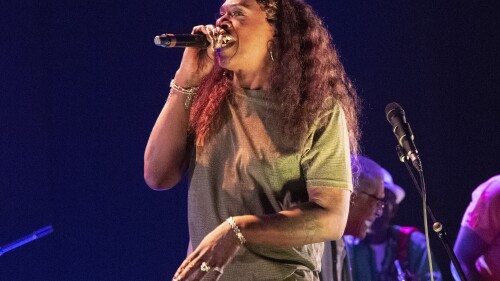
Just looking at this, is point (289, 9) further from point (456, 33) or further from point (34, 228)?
point (456, 33)

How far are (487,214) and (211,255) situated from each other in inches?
93.7

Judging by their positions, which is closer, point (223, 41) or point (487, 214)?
point (223, 41)

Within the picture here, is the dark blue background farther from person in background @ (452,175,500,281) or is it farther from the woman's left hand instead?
the woman's left hand

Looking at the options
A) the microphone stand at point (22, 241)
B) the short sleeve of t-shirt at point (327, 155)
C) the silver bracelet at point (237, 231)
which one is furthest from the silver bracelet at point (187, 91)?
the microphone stand at point (22, 241)

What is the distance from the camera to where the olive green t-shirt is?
2.38m

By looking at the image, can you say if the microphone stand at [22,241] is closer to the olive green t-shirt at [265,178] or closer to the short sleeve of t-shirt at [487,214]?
the olive green t-shirt at [265,178]

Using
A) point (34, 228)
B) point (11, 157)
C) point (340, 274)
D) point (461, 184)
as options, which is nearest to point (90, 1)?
point (11, 157)

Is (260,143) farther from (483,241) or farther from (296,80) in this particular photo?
(483,241)

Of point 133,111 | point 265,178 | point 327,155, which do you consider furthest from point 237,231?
point 133,111

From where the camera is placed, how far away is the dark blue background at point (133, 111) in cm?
459

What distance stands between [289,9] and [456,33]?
10.3 ft

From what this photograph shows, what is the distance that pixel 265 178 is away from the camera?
2420 mm

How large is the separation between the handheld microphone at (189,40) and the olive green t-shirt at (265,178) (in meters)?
0.29

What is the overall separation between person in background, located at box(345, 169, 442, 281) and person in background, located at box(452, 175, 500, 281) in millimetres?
570
